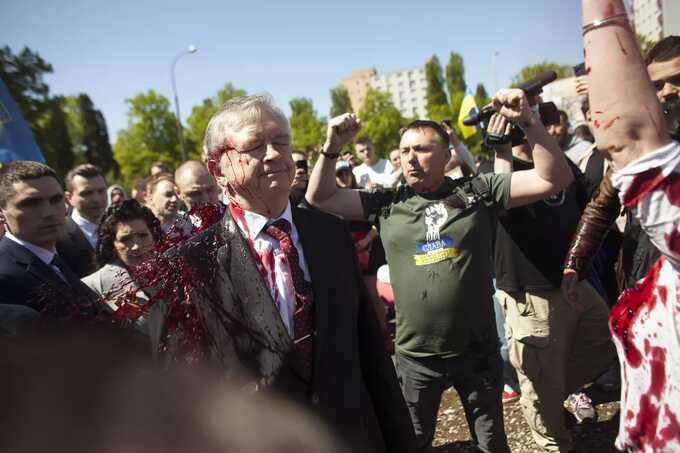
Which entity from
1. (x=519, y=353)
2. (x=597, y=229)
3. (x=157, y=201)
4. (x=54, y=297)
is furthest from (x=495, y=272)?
(x=157, y=201)

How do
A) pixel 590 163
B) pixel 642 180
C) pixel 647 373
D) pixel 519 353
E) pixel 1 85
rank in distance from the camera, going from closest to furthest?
pixel 642 180, pixel 647 373, pixel 519 353, pixel 590 163, pixel 1 85

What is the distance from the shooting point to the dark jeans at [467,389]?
289 cm

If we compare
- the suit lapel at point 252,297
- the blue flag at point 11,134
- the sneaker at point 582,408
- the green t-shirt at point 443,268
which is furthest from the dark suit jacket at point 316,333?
the blue flag at point 11,134

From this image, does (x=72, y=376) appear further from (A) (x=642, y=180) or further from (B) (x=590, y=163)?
(B) (x=590, y=163)

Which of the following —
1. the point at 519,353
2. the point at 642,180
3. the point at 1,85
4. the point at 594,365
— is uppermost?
the point at 1,85

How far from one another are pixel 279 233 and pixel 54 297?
80 cm

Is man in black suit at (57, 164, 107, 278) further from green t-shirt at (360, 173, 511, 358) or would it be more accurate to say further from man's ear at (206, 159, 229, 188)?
man's ear at (206, 159, 229, 188)

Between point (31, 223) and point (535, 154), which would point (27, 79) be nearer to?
point (31, 223)

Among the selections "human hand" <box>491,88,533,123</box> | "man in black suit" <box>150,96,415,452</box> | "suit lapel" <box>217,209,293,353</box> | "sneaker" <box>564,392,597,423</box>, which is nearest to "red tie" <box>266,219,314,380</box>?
"man in black suit" <box>150,96,415,452</box>

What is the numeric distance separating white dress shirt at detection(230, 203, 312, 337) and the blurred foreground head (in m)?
0.45

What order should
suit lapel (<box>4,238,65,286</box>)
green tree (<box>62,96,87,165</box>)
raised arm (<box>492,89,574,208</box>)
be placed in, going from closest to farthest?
suit lapel (<box>4,238,65,286</box>) → raised arm (<box>492,89,574,208</box>) → green tree (<box>62,96,87,165</box>)

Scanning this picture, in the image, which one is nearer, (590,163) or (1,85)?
(590,163)

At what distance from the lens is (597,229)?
2264mm

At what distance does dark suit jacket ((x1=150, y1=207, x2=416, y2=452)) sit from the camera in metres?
1.56
